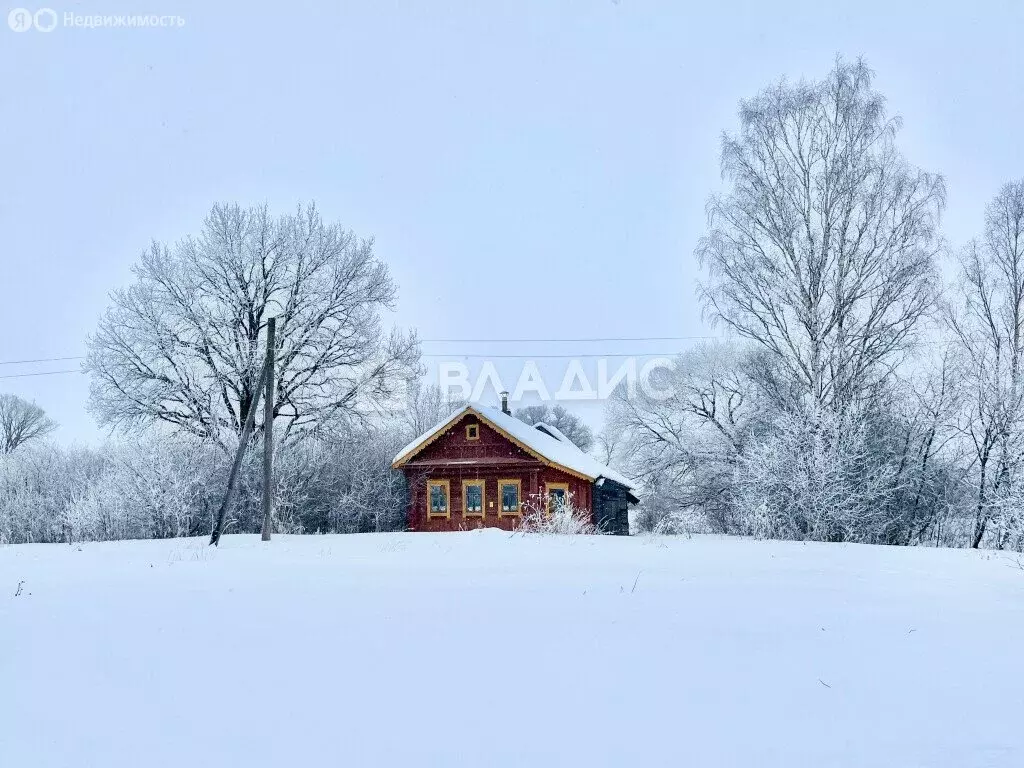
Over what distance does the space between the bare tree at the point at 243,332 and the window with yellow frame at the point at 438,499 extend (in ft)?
10.4

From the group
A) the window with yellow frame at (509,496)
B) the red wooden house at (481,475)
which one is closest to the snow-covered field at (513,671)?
the red wooden house at (481,475)

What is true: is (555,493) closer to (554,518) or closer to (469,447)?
(469,447)

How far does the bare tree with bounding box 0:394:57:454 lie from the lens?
52.1m

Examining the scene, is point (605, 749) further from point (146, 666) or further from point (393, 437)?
point (393, 437)

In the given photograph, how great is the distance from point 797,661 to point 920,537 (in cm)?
1619

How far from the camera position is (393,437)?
99.5 feet

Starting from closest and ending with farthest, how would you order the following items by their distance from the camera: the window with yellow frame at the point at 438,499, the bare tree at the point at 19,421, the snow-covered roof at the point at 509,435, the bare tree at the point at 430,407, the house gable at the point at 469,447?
the snow-covered roof at the point at 509,435, the house gable at the point at 469,447, the window with yellow frame at the point at 438,499, the bare tree at the point at 430,407, the bare tree at the point at 19,421

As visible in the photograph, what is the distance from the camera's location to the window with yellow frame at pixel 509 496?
85.0 ft

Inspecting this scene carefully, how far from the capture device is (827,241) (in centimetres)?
1895

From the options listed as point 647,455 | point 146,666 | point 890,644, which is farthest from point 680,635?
point 647,455

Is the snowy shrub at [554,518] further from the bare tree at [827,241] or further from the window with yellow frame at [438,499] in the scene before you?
the bare tree at [827,241]

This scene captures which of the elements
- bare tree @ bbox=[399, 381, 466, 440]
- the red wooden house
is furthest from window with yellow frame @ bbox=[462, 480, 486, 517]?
bare tree @ bbox=[399, 381, 466, 440]

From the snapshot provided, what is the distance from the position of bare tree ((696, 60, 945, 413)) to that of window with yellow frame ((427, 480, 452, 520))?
10.9m

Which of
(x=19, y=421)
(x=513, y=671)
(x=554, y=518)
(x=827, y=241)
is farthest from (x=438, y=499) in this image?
(x=19, y=421)
